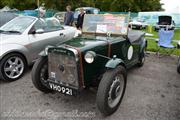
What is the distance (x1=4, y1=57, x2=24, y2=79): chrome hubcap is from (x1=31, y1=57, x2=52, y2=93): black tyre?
1.14 meters

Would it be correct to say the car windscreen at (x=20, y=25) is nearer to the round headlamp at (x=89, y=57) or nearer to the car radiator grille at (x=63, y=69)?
the car radiator grille at (x=63, y=69)

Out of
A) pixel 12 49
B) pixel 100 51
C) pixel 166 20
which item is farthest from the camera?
pixel 166 20

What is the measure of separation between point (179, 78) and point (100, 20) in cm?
274

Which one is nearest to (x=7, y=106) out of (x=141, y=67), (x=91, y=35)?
(x=91, y=35)

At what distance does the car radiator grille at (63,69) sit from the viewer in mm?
3576

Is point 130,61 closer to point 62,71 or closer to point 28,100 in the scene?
point 62,71

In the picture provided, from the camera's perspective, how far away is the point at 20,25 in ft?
18.5

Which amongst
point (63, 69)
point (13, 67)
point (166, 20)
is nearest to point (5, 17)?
point (13, 67)

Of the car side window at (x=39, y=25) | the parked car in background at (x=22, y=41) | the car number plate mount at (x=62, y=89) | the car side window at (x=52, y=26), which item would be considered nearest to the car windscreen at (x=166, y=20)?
the car side window at (x=52, y=26)

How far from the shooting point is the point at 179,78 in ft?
18.3

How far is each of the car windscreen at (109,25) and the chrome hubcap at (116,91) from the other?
1365 mm

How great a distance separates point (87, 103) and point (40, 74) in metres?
1.11

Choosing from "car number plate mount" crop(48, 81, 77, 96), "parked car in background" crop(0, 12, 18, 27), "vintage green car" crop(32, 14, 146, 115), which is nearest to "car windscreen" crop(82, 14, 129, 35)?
"vintage green car" crop(32, 14, 146, 115)

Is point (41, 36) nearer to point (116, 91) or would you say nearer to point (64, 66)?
point (64, 66)
